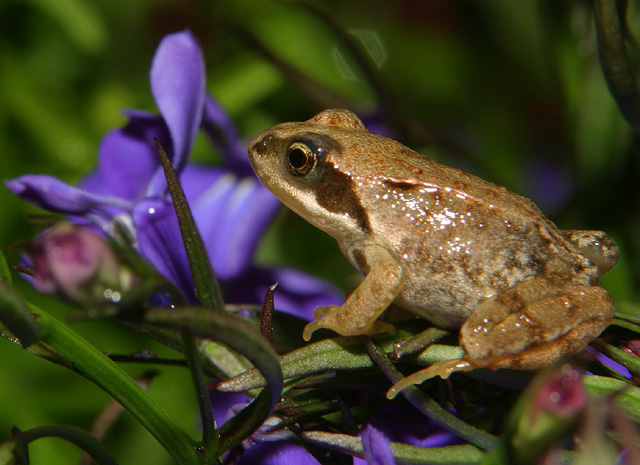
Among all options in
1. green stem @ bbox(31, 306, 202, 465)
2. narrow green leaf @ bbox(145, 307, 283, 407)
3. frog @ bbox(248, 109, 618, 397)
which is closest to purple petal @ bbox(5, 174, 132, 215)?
frog @ bbox(248, 109, 618, 397)

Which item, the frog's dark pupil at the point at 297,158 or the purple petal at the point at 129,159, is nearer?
the frog's dark pupil at the point at 297,158

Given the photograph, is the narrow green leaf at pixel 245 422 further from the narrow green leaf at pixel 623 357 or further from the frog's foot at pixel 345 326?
the narrow green leaf at pixel 623 357

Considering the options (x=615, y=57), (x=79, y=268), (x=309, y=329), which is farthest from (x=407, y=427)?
(x=615, y=57)

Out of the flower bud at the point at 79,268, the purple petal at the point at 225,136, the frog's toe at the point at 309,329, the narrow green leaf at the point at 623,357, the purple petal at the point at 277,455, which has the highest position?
the purple petal at the point at 225,136

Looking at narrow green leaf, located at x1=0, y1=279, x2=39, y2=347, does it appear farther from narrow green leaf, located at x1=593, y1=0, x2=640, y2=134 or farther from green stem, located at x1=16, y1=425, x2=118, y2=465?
narrow green leaf, located at x1=593, y1=0, x2=640, y2=134

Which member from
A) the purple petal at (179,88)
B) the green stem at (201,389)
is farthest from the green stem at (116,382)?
the purple petal at (179,88)

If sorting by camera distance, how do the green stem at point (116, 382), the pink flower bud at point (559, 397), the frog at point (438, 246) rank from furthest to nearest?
the frog at point (438, 246) < the green stem at point (116, 382) < the pink flower bud at point (559, 397)

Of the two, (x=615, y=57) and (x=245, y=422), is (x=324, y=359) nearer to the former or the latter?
(x=245, y=422)
